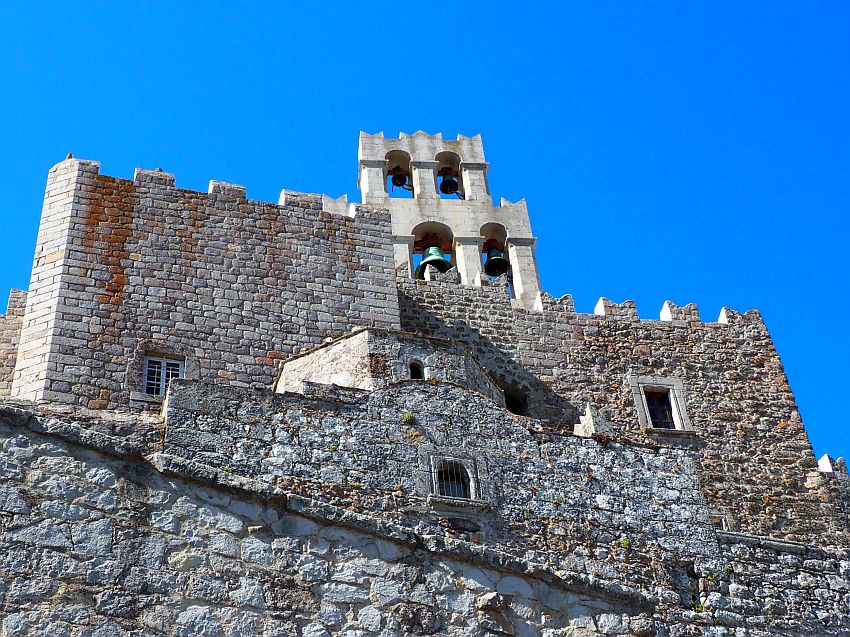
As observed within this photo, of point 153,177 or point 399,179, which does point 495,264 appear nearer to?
point 399,179

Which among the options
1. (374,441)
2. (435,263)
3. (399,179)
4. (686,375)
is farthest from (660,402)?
(399,179)

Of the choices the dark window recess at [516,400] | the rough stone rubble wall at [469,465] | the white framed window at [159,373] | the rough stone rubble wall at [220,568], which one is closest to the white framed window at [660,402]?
the dark window recess at [516,400]

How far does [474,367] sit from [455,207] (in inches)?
544

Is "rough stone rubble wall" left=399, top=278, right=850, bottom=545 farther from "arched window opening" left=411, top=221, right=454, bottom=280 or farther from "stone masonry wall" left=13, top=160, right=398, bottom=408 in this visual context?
"arched window opening" left=411, top=221, right=454, bottom=280

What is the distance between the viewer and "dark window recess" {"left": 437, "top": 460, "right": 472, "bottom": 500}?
13969 mm

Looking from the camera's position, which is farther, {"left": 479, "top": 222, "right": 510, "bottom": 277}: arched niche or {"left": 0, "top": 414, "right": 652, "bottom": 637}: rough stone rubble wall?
{"left": 479, "top": 222, "right": 510, "bottom": 277}: arched niche

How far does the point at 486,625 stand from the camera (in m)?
6.93

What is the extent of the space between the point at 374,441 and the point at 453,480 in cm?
105

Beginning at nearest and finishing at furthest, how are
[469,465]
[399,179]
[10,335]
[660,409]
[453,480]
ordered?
1. [453,480]
2. [469,465]
3. [10,335]
4. [660,409]
5. [399,179]

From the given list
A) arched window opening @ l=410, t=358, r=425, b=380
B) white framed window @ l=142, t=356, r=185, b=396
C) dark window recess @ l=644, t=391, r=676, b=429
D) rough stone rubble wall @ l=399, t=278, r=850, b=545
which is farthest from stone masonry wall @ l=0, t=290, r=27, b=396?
dark window recess @ l=644, t=391, r=676, b=429

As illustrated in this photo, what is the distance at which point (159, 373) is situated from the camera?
1822 centimetres

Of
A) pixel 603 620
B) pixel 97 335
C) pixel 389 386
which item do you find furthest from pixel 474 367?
pixel 603 620

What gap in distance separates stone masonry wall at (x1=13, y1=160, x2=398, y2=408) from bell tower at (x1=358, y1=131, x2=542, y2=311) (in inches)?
281

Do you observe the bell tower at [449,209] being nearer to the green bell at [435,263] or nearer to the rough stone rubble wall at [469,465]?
the green bell at [435,263]
